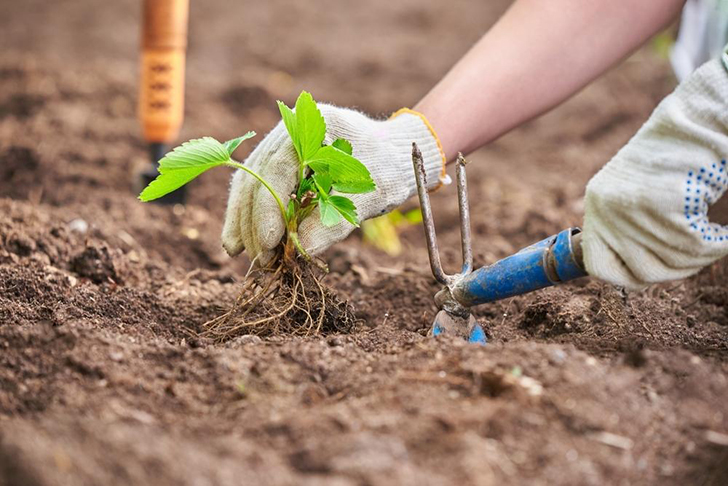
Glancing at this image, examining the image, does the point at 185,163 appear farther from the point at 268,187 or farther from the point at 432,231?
the point at 432,231

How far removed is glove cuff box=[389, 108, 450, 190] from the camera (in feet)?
6.34

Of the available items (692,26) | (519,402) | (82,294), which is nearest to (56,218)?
(82,294)

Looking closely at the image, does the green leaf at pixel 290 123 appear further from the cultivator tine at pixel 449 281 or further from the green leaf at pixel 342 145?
the cultivator tine at pixel 449 281

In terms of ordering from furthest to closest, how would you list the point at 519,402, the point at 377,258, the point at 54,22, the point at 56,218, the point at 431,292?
the point at 54,22 < the point at 377,258 < the point at 56,218 < the point at 431,292 < the point at 519,402

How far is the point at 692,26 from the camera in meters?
3.90

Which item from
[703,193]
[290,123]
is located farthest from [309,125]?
[703,193]

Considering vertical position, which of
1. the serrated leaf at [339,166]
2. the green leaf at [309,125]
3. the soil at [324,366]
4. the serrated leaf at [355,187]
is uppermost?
the green leaf at [309,125]

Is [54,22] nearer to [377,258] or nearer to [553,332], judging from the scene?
[377,258]

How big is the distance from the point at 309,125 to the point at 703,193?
730 mm

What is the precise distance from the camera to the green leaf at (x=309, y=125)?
1.60 meters

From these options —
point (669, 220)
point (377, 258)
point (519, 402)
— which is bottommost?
point (377, 258)

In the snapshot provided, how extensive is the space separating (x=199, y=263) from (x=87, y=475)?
1538mm

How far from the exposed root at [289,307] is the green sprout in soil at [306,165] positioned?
10cm

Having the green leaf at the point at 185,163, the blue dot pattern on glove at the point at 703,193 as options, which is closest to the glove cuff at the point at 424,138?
the green leaf at the point at 185,163
